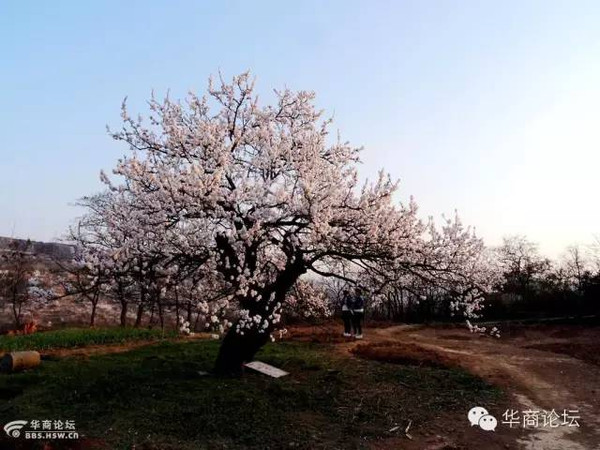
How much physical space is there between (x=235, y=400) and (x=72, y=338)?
10160 mm

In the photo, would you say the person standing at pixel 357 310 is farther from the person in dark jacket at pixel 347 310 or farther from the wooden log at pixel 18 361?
the wooden log at pixel 18 361

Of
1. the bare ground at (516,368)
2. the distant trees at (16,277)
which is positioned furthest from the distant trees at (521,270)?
the distant trees at (16,277)

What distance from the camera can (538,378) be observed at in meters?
13.3

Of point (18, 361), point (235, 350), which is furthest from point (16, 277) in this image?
point (235, 350)

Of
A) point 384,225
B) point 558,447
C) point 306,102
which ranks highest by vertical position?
point 306,102

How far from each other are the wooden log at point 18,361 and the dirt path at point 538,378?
31.2 ft

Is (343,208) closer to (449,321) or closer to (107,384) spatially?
(107,384)

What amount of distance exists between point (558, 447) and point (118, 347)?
14.0m

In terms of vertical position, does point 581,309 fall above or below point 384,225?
below

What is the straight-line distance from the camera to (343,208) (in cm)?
1108

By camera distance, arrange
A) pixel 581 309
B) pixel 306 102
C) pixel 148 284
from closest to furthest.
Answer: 1. pixel 148 284
2. pixel 306 102
3. pixel 581 309

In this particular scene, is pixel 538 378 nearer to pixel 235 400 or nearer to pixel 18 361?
pixel 235 400

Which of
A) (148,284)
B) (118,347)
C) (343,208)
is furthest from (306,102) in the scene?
(118,347)

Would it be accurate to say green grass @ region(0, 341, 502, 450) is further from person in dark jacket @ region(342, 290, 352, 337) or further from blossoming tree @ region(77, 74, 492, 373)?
person in dark jacket @ region(342, 290, 352, 337)
